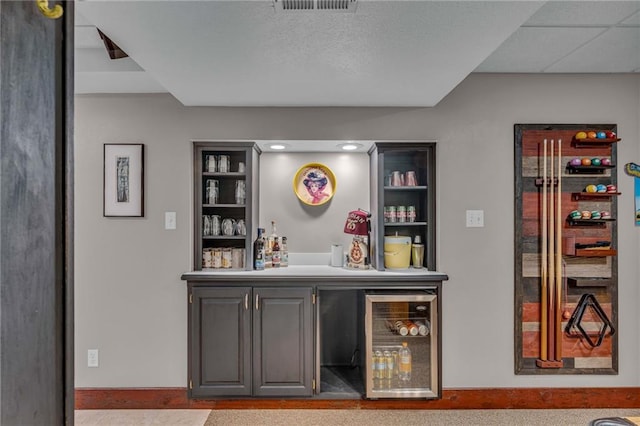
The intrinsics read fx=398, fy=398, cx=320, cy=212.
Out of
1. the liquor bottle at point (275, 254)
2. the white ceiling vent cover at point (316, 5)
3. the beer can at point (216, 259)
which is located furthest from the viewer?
the liquor bottle at point (275, 254)

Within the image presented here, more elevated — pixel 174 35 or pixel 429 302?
pixel 174 35

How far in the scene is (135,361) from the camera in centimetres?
296

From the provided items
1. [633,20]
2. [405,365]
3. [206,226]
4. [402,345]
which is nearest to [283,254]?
[206,226]

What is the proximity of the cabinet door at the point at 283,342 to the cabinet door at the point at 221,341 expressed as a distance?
0.24 feet

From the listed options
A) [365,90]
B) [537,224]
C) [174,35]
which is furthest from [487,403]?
[174,35]

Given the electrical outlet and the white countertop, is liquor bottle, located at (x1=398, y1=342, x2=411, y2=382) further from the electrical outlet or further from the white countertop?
the electrical outlet

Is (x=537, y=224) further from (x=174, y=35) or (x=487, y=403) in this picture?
(x=174, y=35)

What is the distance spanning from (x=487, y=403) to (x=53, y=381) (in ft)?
9.88

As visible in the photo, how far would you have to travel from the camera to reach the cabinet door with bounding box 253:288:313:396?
9.36 feet

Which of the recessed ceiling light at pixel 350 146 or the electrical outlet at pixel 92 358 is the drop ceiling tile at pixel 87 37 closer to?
the recessed ceiling light at pixel 350 146

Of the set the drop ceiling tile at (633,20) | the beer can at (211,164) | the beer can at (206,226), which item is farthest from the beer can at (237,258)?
the drop ceiling tile at (633,20)

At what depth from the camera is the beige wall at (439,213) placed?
2.94 metres

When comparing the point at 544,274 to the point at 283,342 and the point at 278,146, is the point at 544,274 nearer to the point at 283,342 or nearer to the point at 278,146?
the point at 283,342

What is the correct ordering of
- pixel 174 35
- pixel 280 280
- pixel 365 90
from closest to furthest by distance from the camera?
pixel 174 35, pixel 365 90, pixel 280 280
